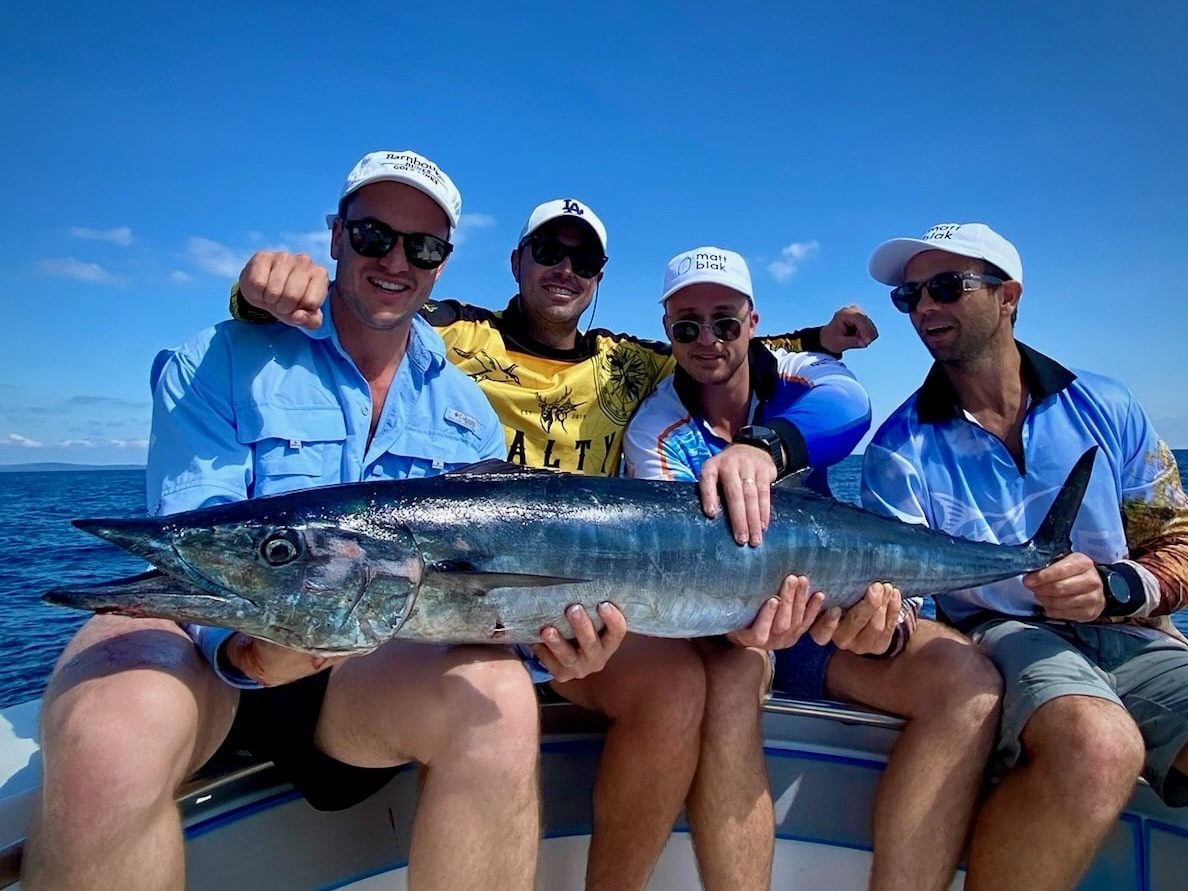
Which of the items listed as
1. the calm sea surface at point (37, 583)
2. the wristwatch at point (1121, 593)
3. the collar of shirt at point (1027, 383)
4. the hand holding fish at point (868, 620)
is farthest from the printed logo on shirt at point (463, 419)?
the calm sea surface at point (37, 583)

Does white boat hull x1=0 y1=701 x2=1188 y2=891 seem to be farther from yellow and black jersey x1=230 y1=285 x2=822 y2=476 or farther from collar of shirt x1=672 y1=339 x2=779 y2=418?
collar of shirt x1=672 y1=339 x2=779 y2=418

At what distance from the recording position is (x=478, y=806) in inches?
71.8

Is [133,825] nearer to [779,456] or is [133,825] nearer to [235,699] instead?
[235,699]

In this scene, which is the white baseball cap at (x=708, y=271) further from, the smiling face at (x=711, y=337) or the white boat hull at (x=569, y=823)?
the white boat hull at (x=569, y=823)

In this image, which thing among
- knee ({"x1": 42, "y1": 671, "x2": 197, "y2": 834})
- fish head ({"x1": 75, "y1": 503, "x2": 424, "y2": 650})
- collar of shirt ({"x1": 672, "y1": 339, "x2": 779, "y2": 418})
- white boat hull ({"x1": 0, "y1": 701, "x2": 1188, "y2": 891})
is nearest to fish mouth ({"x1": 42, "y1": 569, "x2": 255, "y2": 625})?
fish head ({"x1": 75, "y1": 503, "x2": 424, "y2": 650})

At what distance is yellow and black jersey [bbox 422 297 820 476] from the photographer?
10.6ft

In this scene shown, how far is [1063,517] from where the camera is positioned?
2.74 m

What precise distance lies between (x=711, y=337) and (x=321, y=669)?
2.03 metres

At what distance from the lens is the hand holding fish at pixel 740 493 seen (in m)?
2.36

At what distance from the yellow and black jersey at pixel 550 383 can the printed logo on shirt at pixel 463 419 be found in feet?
1.41

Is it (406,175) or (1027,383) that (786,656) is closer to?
(1027,383)

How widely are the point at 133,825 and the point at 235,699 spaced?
0.49 metres

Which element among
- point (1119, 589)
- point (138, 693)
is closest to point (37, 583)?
point (138, 693)

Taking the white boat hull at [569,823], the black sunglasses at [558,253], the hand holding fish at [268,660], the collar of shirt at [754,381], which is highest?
the black sunglasses at [558,253]
